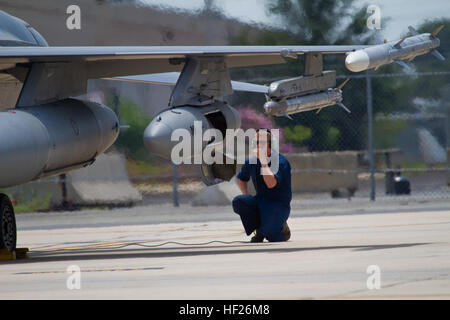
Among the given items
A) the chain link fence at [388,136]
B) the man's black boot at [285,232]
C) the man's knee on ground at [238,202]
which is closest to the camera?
the man's knee on ground at [238,202]

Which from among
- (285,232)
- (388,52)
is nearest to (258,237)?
(285,232)

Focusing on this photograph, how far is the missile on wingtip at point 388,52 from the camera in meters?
11.4

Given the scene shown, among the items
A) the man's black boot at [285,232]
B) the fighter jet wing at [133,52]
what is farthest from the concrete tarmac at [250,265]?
the fighter jet wing at [133,52]

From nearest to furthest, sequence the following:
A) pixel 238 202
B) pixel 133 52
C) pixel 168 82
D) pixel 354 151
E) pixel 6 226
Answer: pixel 133 52 < pixel 6 226 < pixel 238 202 < pixel 168 82 < pixel 354 151

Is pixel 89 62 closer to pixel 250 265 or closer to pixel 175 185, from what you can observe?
pixel 250 265

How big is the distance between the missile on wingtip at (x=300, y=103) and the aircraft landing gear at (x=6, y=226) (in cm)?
392

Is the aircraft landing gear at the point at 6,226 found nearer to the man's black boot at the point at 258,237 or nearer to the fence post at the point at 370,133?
the man's black boot at the point at 258,237

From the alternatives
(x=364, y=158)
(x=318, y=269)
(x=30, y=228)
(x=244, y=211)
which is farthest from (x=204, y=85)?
(x=364, y=158)

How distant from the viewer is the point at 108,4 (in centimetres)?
2253

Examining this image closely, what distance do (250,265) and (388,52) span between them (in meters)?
4.33

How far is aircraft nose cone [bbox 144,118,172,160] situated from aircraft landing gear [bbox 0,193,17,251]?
2.15 metres

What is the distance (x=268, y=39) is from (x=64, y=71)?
9964mm

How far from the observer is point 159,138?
11164 millimetres

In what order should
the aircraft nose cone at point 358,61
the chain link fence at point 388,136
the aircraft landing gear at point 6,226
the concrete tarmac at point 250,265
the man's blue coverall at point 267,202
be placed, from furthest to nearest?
the chain link fence at point 388,136 → the man's blue coverall at point 267,202 → the aircraft landing gear at point 6,226 → the aircraft nose cone at point 358,61 → the concrete tarmac at point 250,265
